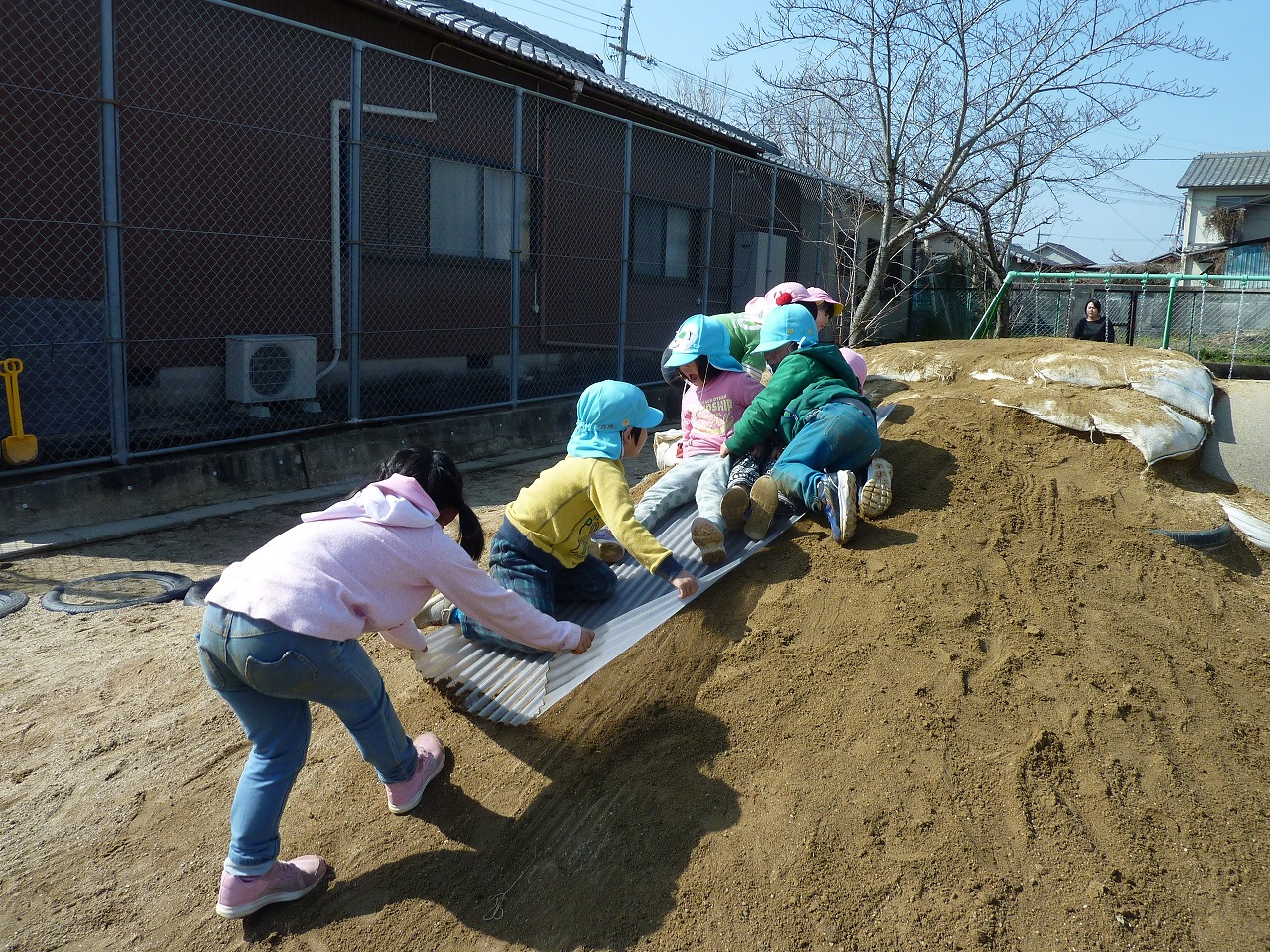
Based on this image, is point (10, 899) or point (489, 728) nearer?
point (10, 899)

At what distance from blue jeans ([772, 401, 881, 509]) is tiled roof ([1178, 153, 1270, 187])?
32.6 metres

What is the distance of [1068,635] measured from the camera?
3.14 meters

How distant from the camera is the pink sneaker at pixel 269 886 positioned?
237 cm

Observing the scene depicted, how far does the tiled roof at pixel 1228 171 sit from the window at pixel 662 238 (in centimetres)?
2570

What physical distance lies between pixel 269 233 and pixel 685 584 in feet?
18.9

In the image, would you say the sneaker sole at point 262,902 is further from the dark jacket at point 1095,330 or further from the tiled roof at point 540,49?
the dark jacket at point 1095,330

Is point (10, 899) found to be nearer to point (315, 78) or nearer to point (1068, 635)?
point (1068, 635)

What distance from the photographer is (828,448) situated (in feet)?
12.8

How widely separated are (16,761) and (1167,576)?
4132 mm

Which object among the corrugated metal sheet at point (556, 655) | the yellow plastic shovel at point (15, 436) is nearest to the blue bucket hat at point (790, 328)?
the corrugated metal sheet at point (556, 655)

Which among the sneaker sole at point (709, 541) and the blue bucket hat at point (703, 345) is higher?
the blue bucket hat at point (703, 345)

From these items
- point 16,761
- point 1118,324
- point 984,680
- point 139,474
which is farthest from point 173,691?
point 1118,324

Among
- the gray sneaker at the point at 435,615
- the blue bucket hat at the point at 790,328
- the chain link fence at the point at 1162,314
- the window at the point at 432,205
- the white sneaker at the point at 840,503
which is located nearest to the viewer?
the gray sneaker at the point at 435,615

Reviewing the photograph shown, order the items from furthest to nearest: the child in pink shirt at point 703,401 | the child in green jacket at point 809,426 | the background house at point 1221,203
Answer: the background house at point 1221,203 < the child in pink shirt at point 703,401 < the child in green jacket at point 809,426
